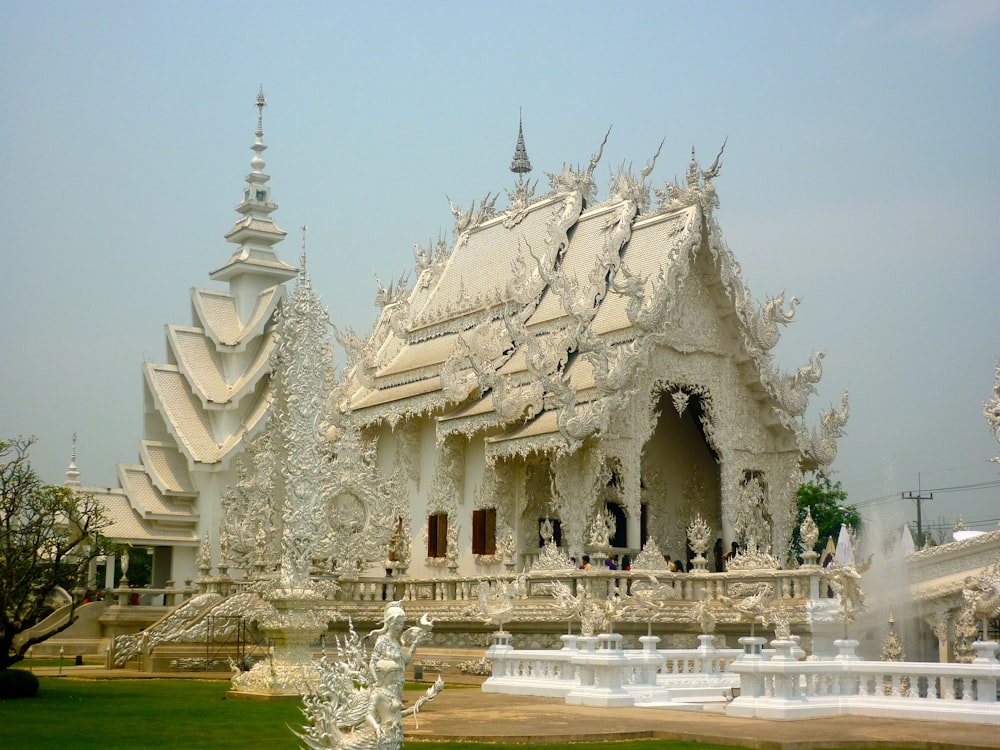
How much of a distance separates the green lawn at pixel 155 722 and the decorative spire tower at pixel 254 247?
16.8m

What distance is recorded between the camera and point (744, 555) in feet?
60.4

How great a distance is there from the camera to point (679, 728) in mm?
10141

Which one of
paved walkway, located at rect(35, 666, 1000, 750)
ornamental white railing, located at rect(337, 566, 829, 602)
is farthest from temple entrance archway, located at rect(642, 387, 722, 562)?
paved walkway, located at rect(35, 666, 1000, 750)

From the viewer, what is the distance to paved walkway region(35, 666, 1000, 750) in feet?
29.9

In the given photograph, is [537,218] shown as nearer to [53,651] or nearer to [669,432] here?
[669,432]

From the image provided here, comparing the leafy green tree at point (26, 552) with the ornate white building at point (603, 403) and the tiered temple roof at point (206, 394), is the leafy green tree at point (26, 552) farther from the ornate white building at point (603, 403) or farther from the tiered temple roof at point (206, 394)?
the tiered temple roof at point (206, 394)

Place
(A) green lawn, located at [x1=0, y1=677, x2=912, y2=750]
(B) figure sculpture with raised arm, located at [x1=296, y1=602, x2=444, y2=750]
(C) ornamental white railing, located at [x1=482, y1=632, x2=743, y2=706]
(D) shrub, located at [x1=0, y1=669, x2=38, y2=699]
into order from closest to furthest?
(B) figure sculpture with raised arm, located at [x1=296, y1=602, x2=444, y2=750] < (A) green lawn, located at [x1=0, y1=677, x2=912, y2=750] < (C) ornamental white railing, located at [x1=482, y1=632, x2=743, y2=706] < (D) shrub, located at [x1=0, y1=669, x2=38, y2=699]

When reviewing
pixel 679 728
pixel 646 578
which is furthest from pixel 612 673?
pixel 646 578

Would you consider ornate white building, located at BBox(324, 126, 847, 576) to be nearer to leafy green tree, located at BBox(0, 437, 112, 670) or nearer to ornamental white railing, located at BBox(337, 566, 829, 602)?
ornamental white railing, located at BBox(337, 566, 829, 602)

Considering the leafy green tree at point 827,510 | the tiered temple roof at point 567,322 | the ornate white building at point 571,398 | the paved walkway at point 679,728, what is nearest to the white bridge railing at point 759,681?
the paved walkway at point 679,728

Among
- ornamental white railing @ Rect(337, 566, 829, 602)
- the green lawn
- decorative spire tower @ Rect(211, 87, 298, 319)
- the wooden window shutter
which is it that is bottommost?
the green lawn

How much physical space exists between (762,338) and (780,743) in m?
12.5

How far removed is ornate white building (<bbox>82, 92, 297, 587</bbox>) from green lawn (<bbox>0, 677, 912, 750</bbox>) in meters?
13.2

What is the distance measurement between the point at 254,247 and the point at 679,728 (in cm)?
2385
